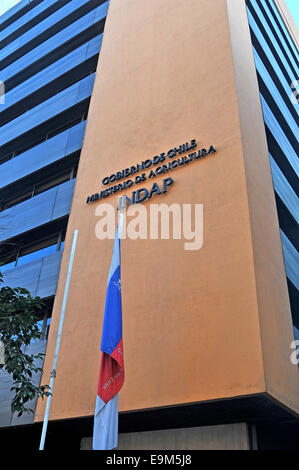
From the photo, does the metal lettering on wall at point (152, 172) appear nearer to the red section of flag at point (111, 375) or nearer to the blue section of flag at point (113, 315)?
the blue section of flag at point (113, 315)

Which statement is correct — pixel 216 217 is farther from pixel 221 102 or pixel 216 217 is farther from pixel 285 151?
pixel 285 151

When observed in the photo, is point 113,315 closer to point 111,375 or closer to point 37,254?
point 111,375

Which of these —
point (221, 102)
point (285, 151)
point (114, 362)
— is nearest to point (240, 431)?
point (114, 362)

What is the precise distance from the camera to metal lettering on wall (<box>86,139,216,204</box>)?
44.0 feet

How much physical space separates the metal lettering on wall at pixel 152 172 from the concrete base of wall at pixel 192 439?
666cm

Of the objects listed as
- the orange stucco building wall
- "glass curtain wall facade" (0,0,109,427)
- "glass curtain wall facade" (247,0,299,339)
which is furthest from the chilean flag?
"glass curtain wall facade" (247,0,299,339)

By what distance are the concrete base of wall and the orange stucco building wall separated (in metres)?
1.49

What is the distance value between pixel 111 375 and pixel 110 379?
0.09 meters

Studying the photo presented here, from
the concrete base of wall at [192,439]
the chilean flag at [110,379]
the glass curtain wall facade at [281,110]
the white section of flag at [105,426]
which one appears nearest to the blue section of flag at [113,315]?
the chilean flag at [110,379]

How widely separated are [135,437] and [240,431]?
2956 mm

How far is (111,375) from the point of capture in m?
8.87

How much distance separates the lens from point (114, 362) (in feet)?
29.6

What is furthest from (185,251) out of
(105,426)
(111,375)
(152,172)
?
(105,426)

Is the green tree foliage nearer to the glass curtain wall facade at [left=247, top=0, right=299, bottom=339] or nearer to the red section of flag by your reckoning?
the red section of flag
